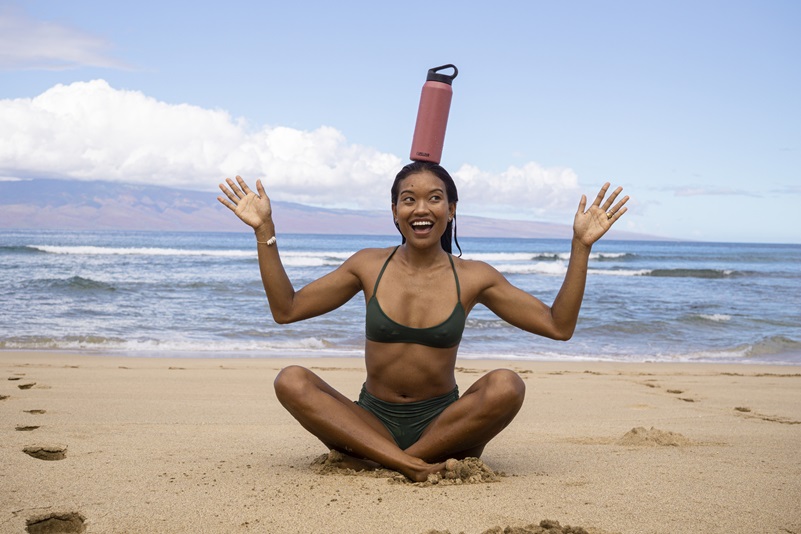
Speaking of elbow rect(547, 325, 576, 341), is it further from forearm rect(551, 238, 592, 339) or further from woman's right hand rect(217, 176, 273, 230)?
woman's right hand rect(217, 176, 273, 230)

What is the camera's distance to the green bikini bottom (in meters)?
3.82

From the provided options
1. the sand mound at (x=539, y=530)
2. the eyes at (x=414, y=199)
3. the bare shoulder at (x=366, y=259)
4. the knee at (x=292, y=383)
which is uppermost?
the eyes at (x=414, y=199)

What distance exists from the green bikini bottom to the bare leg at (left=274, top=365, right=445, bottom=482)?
0.10 m

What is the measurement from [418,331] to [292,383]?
2.15 ft

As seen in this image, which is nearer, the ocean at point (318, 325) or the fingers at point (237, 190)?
the fingers at point (237, 190)

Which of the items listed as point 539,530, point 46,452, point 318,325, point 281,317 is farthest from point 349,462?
point 318,325

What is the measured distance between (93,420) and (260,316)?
847 cm

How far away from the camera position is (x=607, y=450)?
179 inches

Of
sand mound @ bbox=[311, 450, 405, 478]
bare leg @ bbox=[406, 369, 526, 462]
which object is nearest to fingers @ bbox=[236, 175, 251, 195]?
sand mound @ bbox=[311, 450, 405, 478]

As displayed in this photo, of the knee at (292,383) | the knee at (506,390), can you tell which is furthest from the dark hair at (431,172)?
the knee at (292,383)

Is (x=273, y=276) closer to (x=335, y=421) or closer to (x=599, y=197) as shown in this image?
(x=335, y=421)

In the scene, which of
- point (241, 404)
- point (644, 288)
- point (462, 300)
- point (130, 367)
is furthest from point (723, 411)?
point (644, 288)

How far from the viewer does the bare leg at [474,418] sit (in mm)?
3545

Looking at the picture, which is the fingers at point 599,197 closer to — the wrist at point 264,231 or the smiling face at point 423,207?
the smiling face at point 423,207
